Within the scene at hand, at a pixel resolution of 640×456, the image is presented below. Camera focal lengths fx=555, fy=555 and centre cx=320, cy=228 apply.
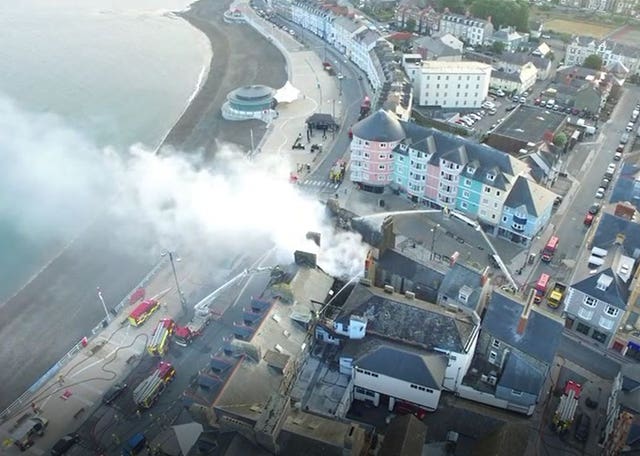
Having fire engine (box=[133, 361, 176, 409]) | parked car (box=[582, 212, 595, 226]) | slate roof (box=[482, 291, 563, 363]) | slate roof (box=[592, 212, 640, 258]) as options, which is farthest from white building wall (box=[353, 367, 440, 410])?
parked car (box=[582, 212, 595, 226])

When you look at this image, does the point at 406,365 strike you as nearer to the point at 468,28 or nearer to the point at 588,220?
the point at 588,220

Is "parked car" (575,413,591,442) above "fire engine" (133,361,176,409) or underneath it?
above

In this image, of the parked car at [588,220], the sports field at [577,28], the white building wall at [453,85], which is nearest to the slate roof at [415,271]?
the parked car at [588,220]

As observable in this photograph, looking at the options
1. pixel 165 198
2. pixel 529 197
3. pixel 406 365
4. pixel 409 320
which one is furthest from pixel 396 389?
pixel 165 198

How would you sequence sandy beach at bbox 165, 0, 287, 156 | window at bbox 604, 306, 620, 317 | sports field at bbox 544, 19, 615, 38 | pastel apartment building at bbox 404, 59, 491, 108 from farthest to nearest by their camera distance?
sports field at bbox 544, 19, 615, 38 < pastel apartment building at bbox 404, 59, 491, 108 < sandy beach at bbox 165, 0, 287, 156 < window at bbox 604, 306, 620, 317

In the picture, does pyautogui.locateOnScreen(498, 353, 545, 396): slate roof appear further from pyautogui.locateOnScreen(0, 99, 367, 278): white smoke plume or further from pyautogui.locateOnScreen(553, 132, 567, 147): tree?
pyautogui.locateOnScreen(553, 132, 567, 147): tree

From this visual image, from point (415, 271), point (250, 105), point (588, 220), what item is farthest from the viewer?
point (250, 105)

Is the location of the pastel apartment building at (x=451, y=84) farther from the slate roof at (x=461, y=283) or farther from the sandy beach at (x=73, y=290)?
the slate roof at (x=461, y=283)
